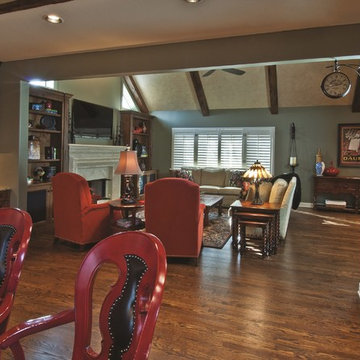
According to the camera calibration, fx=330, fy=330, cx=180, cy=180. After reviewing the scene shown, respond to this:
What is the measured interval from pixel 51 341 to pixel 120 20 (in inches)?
115

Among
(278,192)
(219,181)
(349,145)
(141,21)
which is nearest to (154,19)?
(141,21)

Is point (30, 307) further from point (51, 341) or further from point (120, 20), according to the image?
point (120, 20)

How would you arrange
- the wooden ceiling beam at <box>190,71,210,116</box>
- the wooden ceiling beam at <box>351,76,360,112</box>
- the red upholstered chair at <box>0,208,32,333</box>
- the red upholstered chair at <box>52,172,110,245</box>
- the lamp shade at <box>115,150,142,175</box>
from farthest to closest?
the wooden ceiling beam at <box>190,71,210,116</box>
the wooden ceiling beam at <box>351,76,360,112</box>
the lamp shade at <box>115,150,142,175</box>
the red upholstered chair at <box>52,172,110,245</box>
the red upholstered chair at <box>0,208,32,333</box>

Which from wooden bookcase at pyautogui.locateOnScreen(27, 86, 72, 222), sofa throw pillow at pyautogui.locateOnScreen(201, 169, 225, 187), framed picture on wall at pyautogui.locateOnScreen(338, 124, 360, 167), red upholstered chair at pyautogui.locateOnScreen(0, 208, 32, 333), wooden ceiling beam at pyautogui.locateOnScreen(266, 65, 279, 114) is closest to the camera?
red upholstered chair at pyautogui.locateOnScreen(0, 208, 32, 333)

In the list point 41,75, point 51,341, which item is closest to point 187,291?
point 51,341

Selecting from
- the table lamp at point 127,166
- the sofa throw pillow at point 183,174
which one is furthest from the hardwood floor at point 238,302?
the sofa throw pillow at point 183,174

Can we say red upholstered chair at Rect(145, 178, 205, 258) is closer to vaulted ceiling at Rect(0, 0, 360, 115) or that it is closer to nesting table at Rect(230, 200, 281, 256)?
nesting table at Rect(230, 200, 281, 256)

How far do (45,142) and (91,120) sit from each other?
1.43m

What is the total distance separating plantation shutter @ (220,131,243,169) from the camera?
30.0 ft

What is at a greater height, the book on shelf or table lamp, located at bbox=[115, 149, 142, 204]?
table lamp, located at bbox=[115, 149, 142, 204]

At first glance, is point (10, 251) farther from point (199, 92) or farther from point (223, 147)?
point (223, 147)

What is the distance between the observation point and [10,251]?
1.80 metres

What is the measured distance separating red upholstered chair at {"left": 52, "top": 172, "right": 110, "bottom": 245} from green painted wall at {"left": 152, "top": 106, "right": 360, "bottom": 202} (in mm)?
5537

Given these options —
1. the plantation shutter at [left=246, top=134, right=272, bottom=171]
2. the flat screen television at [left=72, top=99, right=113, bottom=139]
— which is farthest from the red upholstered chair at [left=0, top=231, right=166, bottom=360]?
the plantation shutter at [left=246, top=134, right=272, bottom=171]
